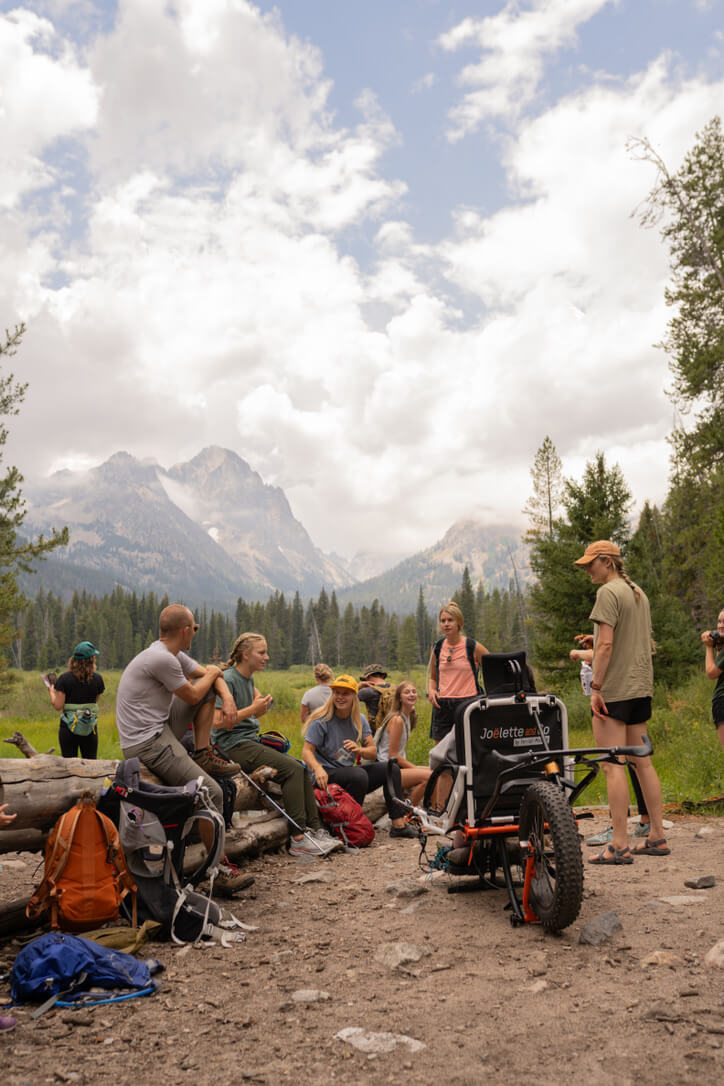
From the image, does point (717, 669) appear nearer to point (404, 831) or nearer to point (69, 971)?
point (404, 831)

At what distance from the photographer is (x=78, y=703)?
9961mm

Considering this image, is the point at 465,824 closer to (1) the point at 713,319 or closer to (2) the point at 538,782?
(2) the point at 538,782

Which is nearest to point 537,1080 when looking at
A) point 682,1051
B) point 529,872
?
point 682,1051

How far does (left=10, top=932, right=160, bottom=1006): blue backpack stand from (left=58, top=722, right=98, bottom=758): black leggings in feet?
19.4

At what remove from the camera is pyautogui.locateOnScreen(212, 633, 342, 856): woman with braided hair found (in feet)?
24.9

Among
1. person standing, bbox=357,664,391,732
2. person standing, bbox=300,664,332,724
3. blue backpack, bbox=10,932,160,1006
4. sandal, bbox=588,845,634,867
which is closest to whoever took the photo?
blue backpack, bbox=10,932,160,1006

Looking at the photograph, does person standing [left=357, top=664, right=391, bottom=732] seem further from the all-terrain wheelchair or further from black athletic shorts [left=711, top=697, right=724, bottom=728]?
black athletic shorts [left=711, top=697, right=724, bottom=728]

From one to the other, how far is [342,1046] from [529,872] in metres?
1.90

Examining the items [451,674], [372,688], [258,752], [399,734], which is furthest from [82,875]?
[372,688]

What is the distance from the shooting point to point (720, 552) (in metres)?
17.5

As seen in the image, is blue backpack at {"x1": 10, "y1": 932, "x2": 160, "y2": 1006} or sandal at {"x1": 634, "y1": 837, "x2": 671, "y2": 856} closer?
blue backpack at {"x1": 10, "y1": 932, "x2": 160, "y2": 1006}

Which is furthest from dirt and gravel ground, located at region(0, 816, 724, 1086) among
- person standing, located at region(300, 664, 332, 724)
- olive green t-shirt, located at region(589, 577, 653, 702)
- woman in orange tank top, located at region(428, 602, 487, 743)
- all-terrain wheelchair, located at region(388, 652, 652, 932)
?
person standing, located at region(300, 664, 332, 724)

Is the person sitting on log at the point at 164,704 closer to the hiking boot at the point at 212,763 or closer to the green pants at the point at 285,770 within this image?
the hiking boot at the point at 212,763

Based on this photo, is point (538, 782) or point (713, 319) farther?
point (713, 319)
